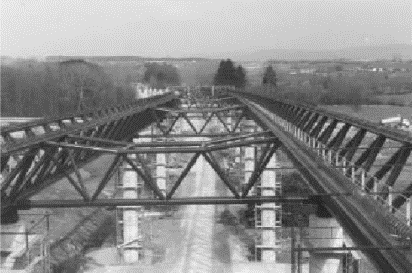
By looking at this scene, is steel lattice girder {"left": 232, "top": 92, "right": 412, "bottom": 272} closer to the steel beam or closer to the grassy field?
the steel beam

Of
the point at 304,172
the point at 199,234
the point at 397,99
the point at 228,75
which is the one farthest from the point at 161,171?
the point at 228,75

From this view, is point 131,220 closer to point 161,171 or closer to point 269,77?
point 161,171

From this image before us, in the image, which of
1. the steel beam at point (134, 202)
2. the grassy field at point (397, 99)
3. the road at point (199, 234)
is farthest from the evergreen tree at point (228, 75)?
the steel beam at point (134, 202)

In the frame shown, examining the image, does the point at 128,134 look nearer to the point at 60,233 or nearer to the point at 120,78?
the point at 60,233

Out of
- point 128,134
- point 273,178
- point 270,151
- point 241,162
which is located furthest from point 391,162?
point 241,162

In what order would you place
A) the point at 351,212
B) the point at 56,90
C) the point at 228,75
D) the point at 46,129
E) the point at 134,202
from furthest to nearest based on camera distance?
the point at 228,75 < the point at 56,90 < the point at 46,129 < the point at 134,202 < the point at 351,212
